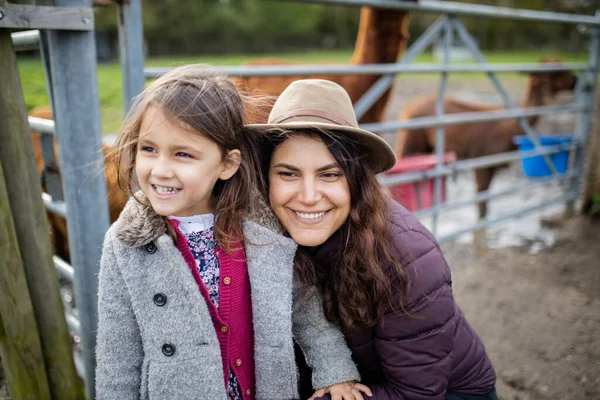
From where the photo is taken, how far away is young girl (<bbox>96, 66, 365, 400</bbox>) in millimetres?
1247

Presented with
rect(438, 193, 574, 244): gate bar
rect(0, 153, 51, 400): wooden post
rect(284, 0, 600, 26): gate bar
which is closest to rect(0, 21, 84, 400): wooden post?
rect(0, 153, 51, 400): wooden post

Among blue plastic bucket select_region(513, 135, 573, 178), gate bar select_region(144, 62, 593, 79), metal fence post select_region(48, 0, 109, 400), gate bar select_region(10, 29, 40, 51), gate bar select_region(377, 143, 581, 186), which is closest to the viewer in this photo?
metal fence post select_region(48, 0, 109, 400)

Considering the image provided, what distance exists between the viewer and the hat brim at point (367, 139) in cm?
133

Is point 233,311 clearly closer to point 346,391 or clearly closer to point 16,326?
point 346,391

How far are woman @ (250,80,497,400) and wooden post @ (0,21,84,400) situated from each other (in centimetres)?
73

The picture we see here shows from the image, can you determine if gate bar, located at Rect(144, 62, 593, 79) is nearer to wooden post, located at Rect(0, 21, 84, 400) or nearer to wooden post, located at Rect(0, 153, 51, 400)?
wooden post, located at Rect(0, 21, 84, 400)

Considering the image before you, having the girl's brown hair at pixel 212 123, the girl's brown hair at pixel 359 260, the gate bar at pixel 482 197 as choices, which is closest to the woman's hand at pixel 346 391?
the girl's brown hair at pixel 359 260

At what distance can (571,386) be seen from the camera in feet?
7.64

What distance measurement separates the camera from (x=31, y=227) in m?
1.47

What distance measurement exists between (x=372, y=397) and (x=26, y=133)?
1342mm

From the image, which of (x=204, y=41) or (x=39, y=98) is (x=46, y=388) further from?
(x=204, y=41)

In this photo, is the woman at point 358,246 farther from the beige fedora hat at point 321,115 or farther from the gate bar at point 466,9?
the gate bar at point 466,9

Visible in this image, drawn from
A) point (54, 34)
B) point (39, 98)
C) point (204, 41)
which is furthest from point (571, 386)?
point (204, 41)

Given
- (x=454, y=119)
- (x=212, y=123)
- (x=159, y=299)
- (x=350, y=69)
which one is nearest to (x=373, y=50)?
(x=454, y=119)
